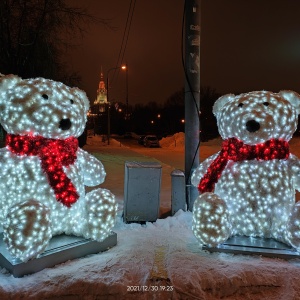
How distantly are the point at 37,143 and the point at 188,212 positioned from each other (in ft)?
9.85

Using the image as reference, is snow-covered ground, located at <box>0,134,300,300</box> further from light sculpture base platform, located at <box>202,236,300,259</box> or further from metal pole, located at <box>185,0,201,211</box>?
metal pole, located at <box>185,0,201,211</box>

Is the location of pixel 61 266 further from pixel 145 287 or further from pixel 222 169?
pixel 222 169

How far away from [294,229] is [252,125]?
1.35 m

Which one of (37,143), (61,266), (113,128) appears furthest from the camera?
(113,128)

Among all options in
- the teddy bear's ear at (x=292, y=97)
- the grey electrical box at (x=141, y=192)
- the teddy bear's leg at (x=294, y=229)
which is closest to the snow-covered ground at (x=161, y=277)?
the teddy bear's leg at (x=294, y=229)

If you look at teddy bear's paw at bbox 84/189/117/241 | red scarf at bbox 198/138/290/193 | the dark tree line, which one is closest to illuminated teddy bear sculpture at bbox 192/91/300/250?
red scarf at bbox 198/138/290/193

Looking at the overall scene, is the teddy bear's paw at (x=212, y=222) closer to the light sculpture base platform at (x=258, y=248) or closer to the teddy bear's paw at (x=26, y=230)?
the light sculpture base platform at (x=258, y=248)

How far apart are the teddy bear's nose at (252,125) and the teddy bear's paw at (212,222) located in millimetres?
976

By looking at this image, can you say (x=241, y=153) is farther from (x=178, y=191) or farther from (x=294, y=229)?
(x=178, y=191)

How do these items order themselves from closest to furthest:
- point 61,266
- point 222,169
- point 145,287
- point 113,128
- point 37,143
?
point 145,287 < point 61,266 < point 37,143 < point 222,169 < point 113,128

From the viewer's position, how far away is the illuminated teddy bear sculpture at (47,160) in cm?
416

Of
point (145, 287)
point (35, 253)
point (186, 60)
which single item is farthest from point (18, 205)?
point (186, 60)

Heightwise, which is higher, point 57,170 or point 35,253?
point 57,170

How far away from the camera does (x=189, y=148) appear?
624cm
